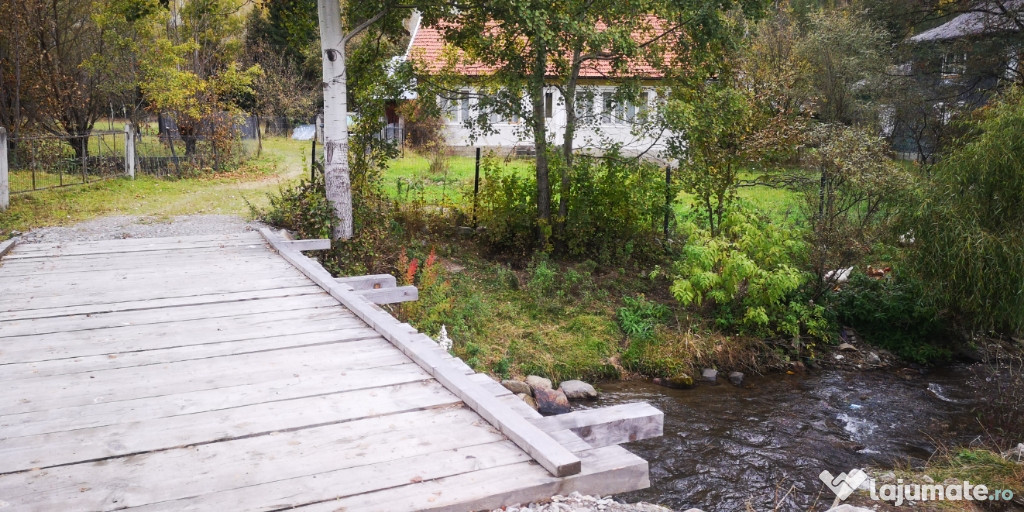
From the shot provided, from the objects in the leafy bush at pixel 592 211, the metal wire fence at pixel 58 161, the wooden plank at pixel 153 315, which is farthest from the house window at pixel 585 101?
the metal wire fence at pixel 58 161

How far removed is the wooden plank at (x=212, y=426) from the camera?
351 cm

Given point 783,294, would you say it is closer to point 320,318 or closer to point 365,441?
point 320,318

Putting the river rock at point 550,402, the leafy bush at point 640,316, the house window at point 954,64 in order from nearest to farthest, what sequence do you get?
1. the river rock at point 550,402
2. the leafy bush at point 640,316
3. the house window at point 954,64

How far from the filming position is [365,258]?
34.2ft

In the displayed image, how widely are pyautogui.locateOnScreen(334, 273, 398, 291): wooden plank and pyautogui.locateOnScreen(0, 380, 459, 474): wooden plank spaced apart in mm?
2875

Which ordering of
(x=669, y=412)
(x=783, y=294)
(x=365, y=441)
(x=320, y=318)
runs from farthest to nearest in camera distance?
(x=783, y=294) < (x=669, y=412) < (x=320, y=318) < (x=365, y=441)

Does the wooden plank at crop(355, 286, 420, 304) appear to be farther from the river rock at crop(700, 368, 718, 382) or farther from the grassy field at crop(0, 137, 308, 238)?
the grassy field at crop(0, 137, 308, 238)

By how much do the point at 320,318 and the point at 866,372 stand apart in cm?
763

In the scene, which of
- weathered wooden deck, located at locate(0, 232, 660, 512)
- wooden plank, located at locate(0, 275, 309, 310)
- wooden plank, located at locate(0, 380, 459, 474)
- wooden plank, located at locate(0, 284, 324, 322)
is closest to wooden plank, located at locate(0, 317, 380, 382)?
weathered wooden deck, located at locate(0, 232, 660, 512)

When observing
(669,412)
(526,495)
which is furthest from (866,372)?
(526,495)

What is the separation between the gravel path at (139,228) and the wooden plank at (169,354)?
5.75 m

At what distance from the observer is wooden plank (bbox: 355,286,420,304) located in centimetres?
675

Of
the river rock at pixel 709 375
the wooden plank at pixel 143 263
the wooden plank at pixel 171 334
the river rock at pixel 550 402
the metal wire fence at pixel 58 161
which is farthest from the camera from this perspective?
the metal wire fence at pixel 58 161

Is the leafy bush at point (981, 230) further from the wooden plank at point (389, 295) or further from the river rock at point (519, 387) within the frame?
the wooden plank at point (389, 295)
